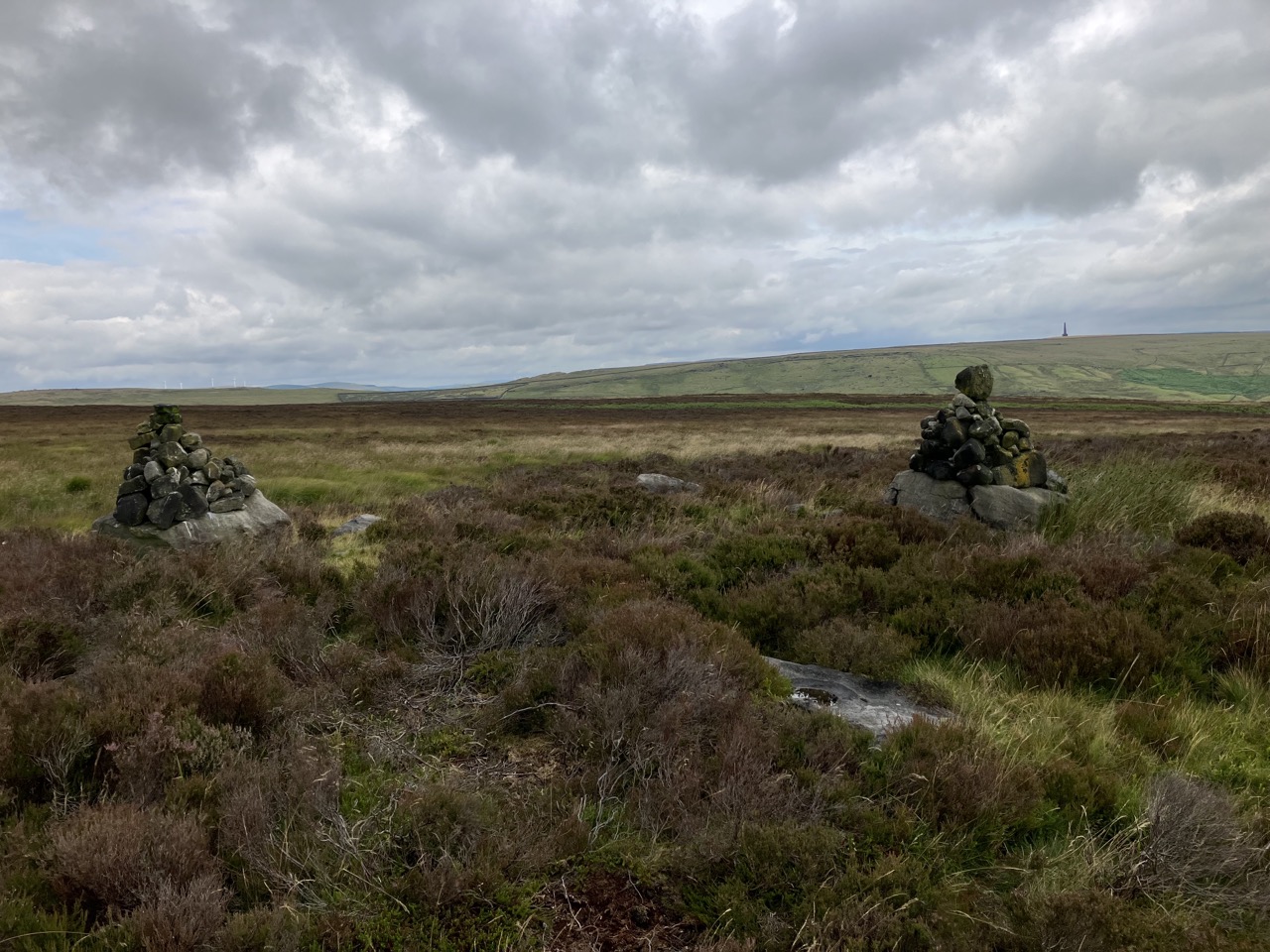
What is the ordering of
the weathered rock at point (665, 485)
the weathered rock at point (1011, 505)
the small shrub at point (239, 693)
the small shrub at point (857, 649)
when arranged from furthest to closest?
the weathered rock at point (665, 485)
the weathered rock at point (1011, 505)
the small shrub at point (857, 649)
the small shrub at point (239, 693)

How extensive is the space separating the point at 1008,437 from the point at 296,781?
419 inches

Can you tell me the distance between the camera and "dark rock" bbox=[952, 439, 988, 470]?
1006 centimetres

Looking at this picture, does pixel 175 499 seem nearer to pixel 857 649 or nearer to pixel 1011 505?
pixel 857 649

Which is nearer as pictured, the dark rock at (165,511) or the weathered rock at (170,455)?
the dark rock at (165,511)

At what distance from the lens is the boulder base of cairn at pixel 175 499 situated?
9562mm

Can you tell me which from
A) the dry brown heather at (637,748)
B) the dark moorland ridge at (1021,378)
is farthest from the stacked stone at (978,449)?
the dark moorland ridge at (1021,378)

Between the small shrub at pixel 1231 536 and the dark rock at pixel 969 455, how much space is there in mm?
2592

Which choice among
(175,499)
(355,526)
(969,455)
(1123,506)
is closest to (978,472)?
(969,455)

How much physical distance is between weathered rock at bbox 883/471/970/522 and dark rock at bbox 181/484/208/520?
1072 cm

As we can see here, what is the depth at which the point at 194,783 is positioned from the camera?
3.36m

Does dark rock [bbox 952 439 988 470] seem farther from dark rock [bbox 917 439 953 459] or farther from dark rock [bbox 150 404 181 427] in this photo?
dark rock [bbox 150 404 181 427]

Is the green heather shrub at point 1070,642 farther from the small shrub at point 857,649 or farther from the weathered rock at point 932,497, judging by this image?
the weathered rock at point 932,497

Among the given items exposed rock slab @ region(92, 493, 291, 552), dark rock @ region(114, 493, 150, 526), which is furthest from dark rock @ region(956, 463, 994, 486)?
dark rock @ region(114, 493, 150, 526)

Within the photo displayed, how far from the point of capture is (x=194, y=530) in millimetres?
9578
